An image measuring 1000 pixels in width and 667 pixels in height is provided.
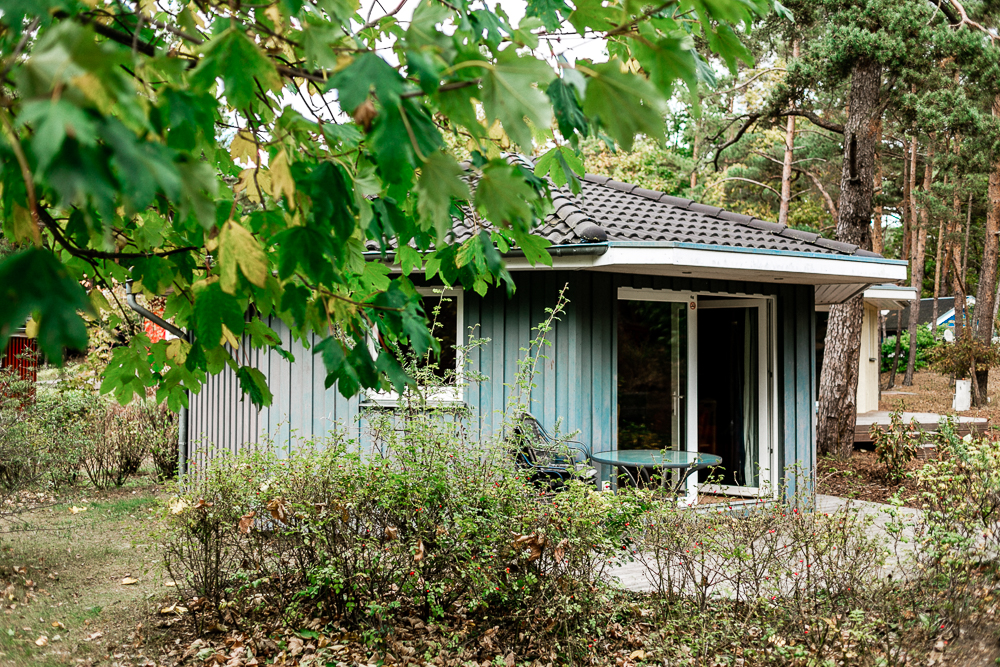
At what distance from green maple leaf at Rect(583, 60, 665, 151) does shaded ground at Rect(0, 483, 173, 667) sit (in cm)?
435

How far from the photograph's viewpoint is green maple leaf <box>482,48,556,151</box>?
4.87ft

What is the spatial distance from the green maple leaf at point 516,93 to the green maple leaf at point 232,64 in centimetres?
51

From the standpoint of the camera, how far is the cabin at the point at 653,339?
7.53 meters

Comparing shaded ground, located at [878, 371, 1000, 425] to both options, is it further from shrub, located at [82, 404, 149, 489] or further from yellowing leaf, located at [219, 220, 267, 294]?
yellowing leaf, located at [219, 220, 267, 294]

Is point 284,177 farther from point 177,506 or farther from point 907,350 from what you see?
point 907,350

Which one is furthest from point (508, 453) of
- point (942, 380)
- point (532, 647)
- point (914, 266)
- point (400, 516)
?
point (942, 380)

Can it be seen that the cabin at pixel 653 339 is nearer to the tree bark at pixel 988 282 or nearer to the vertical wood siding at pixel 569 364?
A: the vertical wood siding at pixel 569 364

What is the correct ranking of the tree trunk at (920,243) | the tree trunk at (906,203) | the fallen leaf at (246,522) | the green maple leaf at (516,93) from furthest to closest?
the tree trunk at (906,203)
the tree trunk at (920,243)
the fallen leaf at (246,522)
the green maple leaf at (516,93)

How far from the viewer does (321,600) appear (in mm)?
4750

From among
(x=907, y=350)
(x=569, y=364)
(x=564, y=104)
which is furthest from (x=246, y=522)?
(x=907, y=350)

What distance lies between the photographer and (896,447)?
407 inches

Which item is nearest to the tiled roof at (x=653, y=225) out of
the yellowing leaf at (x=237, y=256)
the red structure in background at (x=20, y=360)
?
the yellowing leaf at (x=237, y=256)

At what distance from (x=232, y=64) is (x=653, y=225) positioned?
7255mm

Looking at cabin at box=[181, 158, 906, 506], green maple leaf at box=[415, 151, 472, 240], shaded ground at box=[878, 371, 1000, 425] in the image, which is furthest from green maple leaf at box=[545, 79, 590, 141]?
shaded ground at box=[878, 371, 1000, 425]
